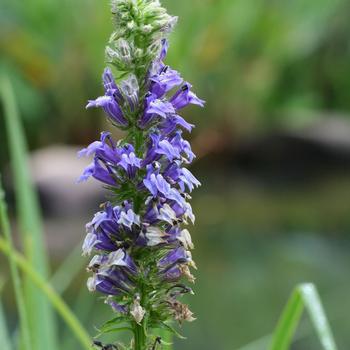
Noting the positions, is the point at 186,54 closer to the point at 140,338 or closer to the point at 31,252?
the point at 31,252

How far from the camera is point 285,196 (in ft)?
47.5

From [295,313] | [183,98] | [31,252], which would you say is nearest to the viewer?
[183,98]

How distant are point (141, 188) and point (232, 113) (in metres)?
15.4

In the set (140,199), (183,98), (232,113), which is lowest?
(140,199)

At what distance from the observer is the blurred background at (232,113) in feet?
41.7

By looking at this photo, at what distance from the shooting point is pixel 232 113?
56.4 ft

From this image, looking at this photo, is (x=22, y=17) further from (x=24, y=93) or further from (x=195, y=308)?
(x=195, y=308)

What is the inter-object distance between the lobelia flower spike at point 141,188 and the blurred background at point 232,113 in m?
9.33

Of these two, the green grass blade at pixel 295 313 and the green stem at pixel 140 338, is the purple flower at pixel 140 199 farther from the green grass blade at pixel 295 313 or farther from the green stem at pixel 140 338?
the green grass blade at pixel 295 313

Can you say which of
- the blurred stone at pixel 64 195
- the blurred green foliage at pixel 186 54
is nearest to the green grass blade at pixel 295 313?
the blurred stone at pixel 64 195

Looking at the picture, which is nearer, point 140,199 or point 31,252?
point 140,199

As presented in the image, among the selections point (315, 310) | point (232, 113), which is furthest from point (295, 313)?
point (232, 113)

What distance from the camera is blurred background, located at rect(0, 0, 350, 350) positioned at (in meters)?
12.7

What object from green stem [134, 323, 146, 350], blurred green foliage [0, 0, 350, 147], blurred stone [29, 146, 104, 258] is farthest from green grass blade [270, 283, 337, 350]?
blurred green foliage [0, 0, 350, 147]
